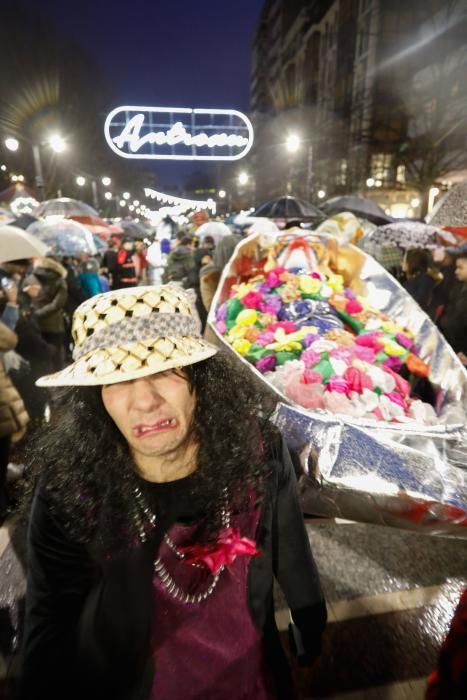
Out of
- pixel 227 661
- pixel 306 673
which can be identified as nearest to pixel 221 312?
pixel 306 673

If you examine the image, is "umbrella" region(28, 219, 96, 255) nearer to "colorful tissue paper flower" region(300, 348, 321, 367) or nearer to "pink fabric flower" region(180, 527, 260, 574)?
"colorful tissue paper flower" region(300, 348, 321, 367)

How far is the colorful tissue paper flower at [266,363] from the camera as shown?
3521 millimetres

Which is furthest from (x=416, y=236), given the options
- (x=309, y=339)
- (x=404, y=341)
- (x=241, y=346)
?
(x=241, y=346)

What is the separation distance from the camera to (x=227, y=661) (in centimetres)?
129

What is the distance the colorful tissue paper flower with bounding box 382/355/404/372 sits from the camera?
3629 mm

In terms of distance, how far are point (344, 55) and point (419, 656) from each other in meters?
45.5

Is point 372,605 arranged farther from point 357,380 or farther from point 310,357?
point 310,357

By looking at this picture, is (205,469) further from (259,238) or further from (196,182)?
(196,182)

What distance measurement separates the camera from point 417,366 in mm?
3619

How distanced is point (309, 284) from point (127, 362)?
3.92 meters

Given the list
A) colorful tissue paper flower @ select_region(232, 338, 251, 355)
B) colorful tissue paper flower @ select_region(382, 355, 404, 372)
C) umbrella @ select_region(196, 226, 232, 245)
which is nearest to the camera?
colorful tissue paper flower @ select_region(382, 355, 404, 372)

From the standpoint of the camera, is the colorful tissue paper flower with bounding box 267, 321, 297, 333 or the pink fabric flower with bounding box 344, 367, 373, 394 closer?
the pink fabric flower with bounding box 344, 367, 373, 394

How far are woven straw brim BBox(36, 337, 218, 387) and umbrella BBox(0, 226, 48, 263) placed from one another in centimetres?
298

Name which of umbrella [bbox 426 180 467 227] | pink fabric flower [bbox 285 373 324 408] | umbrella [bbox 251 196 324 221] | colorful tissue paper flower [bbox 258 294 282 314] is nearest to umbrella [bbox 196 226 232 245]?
umbrella [bbox 251 196 324 221]
